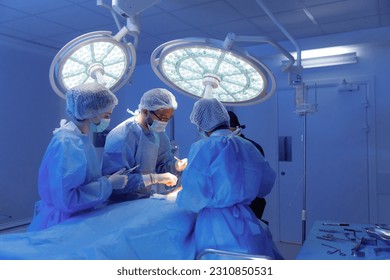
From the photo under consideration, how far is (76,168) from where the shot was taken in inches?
57.1

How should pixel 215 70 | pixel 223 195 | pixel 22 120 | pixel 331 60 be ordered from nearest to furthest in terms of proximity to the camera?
pixel 223 195 → pixel 215 70 → pixel 331 60 → pixel 22 120

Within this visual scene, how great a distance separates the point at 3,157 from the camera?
389 cm

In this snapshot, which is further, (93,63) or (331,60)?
(331,60)

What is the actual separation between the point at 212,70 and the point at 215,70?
0.6 inches

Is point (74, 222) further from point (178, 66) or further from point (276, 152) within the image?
point (276, 152)

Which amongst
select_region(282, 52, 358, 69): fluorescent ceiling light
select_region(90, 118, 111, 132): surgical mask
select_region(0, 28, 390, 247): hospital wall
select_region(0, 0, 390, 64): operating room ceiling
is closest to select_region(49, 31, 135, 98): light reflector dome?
select_region(90, 118, 111, 132): surgical mask

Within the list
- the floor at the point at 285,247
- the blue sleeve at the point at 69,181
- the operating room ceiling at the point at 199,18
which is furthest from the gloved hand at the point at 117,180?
the floor at the point at 285,247

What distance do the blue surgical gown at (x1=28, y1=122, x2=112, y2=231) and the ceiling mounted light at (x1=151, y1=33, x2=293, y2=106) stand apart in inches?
19.7

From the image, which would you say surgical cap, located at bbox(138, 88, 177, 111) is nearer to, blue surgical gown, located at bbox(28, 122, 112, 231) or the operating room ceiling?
blue surgical gown, located at bbox(28, 122, 112, 231)

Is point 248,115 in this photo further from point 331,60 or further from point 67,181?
point 67,181

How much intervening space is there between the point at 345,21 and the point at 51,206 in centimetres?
301

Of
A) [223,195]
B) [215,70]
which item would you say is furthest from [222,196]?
[215,70]

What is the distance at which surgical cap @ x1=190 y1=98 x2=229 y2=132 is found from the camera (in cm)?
165
